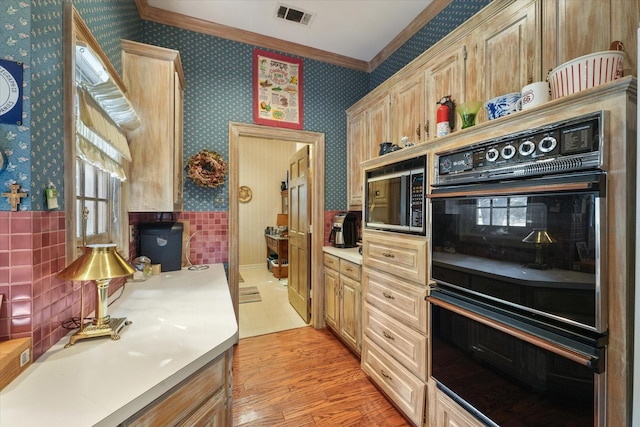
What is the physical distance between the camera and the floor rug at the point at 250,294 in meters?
3.96

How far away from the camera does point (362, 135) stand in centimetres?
291

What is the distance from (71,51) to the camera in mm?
1084

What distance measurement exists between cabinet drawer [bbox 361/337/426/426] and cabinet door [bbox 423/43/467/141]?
1.67m

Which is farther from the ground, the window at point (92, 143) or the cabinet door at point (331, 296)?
the window at point (92, 143)

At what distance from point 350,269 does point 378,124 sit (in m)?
1.45

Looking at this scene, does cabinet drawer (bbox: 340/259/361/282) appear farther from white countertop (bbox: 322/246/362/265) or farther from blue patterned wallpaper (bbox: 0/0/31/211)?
blue patterned wallpaper (bbox: 0/0/31/211)

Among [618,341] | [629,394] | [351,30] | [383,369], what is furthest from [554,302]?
[351,30]

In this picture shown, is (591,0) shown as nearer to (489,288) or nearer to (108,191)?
(489,288)

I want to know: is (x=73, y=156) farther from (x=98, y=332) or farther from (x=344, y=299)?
(x=344, y=299)

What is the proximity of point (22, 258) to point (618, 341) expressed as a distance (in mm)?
1936

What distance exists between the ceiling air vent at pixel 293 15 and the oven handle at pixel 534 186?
6.83ft

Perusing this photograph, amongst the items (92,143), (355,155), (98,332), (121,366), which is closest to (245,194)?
(355,155)

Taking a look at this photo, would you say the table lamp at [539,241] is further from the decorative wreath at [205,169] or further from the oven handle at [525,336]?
the decorative wreath at [205,169]

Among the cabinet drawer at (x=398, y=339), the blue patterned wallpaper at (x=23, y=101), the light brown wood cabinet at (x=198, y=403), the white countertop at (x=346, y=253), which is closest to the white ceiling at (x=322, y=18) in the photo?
the blue patterned wallpaper at (x=23, y=101)
